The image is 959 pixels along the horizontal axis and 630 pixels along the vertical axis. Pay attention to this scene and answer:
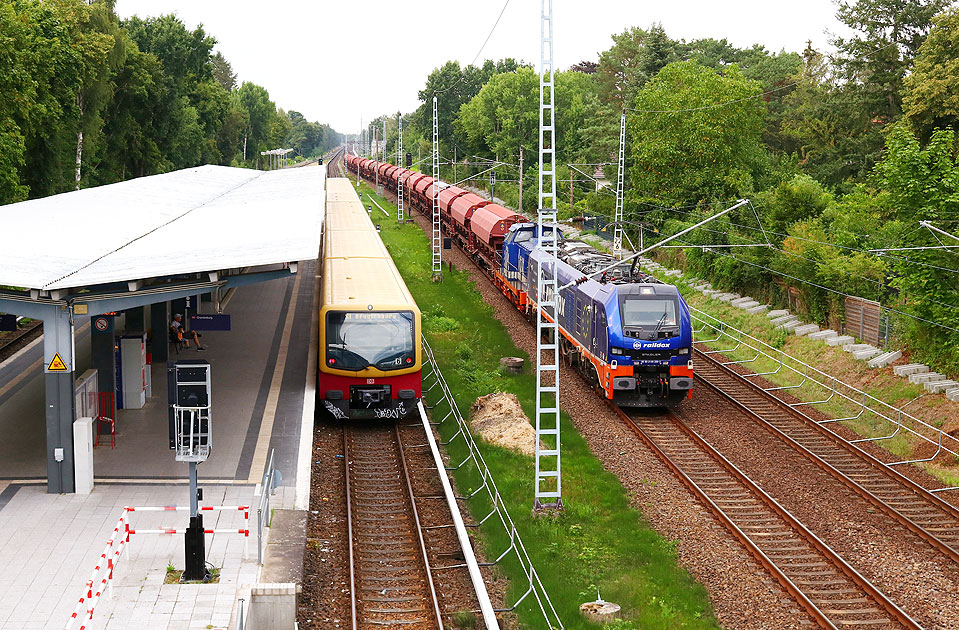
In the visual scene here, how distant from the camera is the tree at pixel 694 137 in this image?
1639 inches

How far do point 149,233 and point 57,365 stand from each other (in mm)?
6994

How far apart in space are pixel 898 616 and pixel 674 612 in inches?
112

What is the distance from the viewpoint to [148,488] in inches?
593

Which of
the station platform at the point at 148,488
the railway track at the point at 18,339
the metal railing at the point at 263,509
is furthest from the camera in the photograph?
the railway track at the point at 18,339

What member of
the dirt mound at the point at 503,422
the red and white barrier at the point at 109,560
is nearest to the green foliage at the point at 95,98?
the dirt mound at the point at 503,422

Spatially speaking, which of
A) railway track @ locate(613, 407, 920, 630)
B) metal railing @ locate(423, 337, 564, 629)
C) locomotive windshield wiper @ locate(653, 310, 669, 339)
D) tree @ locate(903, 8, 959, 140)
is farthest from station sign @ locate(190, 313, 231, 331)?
tree @ locate(903, 8, 959, 140)

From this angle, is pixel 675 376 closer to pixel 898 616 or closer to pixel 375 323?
pixel 375 323

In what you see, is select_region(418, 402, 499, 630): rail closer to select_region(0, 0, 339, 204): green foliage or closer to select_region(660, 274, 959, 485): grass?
select_region(660, 274, 959, 485): grass

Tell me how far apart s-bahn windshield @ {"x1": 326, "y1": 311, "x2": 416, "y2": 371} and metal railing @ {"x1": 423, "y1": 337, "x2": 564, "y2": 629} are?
1991 millimetres

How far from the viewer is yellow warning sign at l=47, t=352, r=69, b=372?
1423 cm

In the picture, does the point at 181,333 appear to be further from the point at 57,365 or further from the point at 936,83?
the point at 936,83

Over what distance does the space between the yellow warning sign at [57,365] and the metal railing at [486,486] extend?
6.90m

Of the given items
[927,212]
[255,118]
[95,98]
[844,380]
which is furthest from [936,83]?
[255,118]

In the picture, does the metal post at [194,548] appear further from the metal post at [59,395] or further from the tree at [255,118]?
the tree at [255,118]
